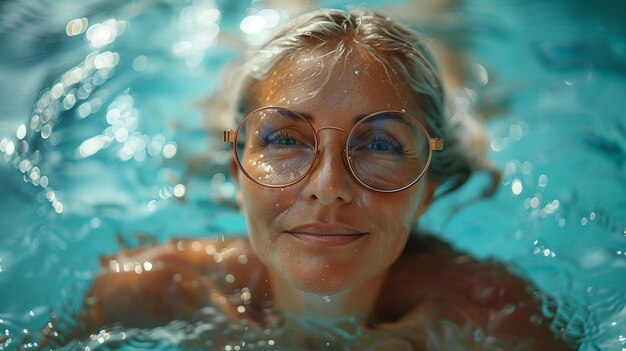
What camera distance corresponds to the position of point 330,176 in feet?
6.95

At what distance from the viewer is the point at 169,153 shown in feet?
12.3

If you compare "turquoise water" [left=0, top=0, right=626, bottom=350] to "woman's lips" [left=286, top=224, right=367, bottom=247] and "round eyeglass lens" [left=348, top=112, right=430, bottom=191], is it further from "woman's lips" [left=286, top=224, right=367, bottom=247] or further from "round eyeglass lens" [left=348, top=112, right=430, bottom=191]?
"round eyeglass lens" [left=348, top=112, right=430, bottom=191]

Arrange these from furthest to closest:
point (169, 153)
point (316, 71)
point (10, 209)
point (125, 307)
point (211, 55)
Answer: point (211, 55) → point (169, 153) → point (10, 209) → point (125, 307) → point (316, 71)

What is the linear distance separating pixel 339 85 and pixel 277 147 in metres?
0.25

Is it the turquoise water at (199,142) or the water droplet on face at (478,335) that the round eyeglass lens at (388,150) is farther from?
the turquoise water at (199,142)

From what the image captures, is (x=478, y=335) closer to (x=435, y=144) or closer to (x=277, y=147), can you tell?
(x=435, y=144)

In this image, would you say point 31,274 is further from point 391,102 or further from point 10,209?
point 391,102

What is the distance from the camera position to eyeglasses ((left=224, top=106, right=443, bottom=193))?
2178mm

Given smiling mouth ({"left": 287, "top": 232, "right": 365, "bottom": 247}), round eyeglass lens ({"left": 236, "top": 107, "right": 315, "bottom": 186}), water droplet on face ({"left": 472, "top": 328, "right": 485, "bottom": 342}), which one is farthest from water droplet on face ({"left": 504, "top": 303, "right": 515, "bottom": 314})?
round eyeglass lens ({"left": 236, "top": 107, "right": 315, "bottom": 186})

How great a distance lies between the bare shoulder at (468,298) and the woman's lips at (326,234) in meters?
0.56

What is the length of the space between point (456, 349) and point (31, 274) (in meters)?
1.52

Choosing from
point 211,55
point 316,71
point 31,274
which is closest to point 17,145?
point 31,274

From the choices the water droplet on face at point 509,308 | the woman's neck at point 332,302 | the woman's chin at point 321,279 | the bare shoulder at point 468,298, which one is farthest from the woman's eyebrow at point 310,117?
the water droplet on face at point 509,308

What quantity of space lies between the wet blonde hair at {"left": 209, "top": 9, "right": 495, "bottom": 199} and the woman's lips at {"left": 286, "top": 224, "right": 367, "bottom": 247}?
1.21ft
